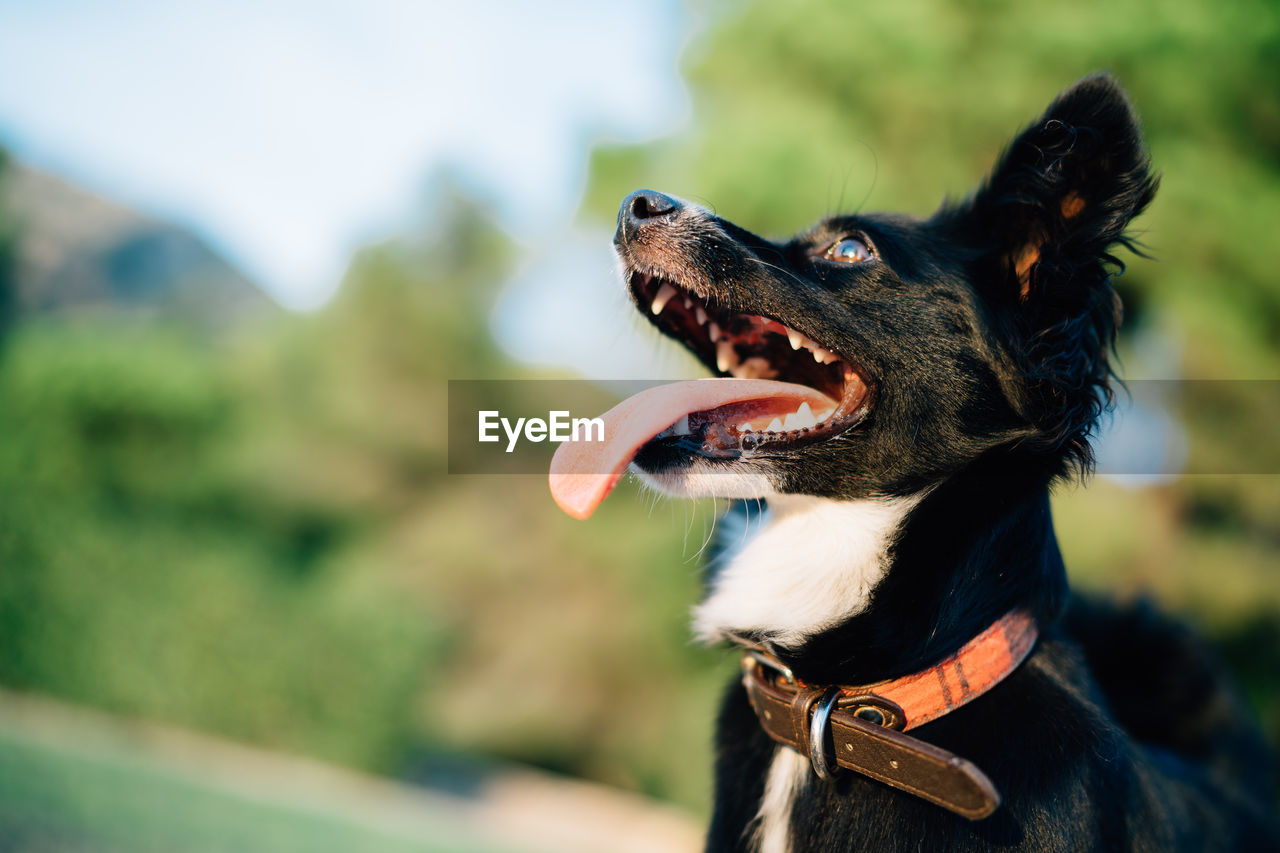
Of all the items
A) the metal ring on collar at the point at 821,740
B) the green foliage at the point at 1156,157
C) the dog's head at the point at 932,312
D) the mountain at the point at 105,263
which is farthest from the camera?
the mountain at the point at 105,263

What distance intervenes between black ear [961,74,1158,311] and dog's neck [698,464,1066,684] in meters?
0.48

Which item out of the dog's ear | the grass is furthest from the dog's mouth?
the grass

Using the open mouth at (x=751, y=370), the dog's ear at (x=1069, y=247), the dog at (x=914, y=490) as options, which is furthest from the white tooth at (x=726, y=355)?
the dog's ear at (x=1069, y=247)

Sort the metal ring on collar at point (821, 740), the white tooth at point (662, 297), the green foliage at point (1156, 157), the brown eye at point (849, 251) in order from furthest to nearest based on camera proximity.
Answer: the green foliage at point (1156, 157) → the white tooth at point (662, 297) → the brown eye at point (849, 251) → the metal ring on collar at point (821, 740)

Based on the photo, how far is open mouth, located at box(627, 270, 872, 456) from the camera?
1933 mm

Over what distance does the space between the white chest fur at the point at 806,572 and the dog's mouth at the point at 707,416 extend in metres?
0.20

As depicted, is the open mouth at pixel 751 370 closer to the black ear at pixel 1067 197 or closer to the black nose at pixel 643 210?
Answer: the black nose at pixel 643 210

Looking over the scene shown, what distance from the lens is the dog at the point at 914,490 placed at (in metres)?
1.63

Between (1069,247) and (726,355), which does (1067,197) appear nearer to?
(1069,247)

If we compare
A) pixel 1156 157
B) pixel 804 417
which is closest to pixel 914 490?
pixel 804 417

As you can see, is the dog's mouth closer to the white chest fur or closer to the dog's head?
the dog's head

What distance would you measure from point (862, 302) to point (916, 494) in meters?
0.48

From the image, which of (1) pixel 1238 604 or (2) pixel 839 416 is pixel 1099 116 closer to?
(2) pixel 839 416

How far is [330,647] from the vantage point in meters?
11.4
